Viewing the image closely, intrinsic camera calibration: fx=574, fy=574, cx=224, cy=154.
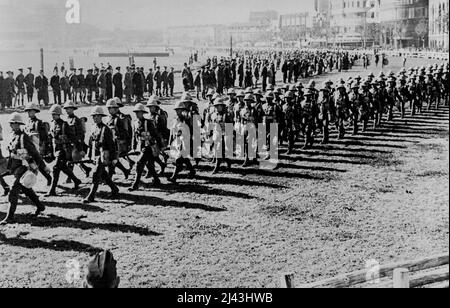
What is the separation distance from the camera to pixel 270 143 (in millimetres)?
13469

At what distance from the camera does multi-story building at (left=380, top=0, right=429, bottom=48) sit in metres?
83.7

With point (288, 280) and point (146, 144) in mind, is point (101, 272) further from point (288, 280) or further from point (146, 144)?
point (146, 144)

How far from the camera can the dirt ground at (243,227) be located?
22.7 feet

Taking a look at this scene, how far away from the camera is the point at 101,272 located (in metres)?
3.97

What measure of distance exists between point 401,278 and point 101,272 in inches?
101

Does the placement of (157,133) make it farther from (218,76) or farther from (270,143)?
Answer: (218,76)

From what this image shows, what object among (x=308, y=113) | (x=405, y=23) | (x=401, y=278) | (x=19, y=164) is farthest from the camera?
(x=405, y=23)

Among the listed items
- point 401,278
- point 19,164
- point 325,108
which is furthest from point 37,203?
point 325,108

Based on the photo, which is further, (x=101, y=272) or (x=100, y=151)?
(x=100, y=151)

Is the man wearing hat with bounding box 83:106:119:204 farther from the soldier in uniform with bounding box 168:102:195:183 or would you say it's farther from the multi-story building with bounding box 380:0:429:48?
the multi-story building with bounding box 380:0:429:48

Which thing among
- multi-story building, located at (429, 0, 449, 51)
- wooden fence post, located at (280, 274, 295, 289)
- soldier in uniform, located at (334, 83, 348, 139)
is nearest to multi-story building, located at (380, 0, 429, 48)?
multi-story building, located at (429, 0, 449, 51)

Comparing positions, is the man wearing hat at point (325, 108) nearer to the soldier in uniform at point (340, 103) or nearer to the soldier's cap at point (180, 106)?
the soldier in uniform at point (340, 103)

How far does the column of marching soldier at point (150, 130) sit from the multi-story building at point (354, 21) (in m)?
67.2
